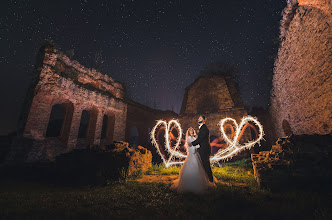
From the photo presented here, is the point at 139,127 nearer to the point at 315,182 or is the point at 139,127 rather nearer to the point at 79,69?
the point at 79,69

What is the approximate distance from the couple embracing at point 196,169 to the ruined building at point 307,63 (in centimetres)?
548

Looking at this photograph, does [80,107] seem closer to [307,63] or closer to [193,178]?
[193,178]

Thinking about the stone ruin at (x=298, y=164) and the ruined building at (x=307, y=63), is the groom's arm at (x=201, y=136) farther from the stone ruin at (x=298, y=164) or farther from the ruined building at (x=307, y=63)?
the ruined building at (x=307, y=63)

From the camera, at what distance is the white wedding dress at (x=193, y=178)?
3.82 metres

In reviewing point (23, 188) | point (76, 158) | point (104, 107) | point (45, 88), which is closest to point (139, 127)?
point (104, 107)

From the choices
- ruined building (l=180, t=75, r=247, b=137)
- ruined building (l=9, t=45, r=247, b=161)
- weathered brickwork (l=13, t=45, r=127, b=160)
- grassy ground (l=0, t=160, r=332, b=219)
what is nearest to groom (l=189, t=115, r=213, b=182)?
grassy ground (l=0, t=160, r=332, b=219)

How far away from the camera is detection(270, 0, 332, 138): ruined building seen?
5.18 meters

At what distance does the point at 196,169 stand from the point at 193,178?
0.28m

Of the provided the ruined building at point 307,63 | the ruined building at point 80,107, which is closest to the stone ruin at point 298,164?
the ruined building at point 307,63

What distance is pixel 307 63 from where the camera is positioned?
6285 mm

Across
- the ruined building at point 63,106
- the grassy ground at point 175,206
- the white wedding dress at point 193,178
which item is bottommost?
the grassy ground at point 175,206

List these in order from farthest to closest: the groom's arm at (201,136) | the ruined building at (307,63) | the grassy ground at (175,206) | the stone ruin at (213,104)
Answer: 1. the stone ruin at (213,104)
2. the ruined building at (307,63)
3. the groom's arm at (201,136)
4. the grassy ground at (175,206)

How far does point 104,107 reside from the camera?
1368cm

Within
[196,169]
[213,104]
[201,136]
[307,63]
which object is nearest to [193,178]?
[196,169]
